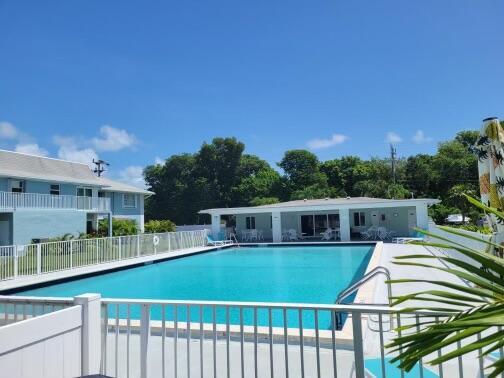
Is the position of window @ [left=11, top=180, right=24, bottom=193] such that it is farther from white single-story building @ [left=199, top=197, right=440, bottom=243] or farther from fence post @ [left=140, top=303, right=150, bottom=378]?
fence post @ [left=140, top=303, right=150, bottom=378]

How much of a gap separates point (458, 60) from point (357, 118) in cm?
1632

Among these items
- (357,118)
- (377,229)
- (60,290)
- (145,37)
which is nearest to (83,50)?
(145,37)

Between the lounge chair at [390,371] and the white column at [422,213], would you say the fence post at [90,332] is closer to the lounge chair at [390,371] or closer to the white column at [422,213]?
the lounge chair at [390,371]

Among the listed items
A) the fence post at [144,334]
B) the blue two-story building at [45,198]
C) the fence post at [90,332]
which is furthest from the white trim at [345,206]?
the fence post at [90,332]

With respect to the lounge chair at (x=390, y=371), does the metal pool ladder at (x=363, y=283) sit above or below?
above

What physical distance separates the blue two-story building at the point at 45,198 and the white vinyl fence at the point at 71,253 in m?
8.27

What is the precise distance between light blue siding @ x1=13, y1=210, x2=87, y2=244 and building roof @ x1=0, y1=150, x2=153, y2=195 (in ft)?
6.62

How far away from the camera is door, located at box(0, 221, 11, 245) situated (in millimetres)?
20984

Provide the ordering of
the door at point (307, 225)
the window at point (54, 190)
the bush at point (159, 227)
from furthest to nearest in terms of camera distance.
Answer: the door at point (307, 225)
the bush at point (159, 227)
the window at point (54, 190)

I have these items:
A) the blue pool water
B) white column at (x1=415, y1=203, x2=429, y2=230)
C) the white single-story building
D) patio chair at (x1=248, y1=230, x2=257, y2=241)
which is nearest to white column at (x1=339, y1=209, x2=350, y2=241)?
the white single-story building

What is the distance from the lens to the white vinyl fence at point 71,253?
11.5 metres

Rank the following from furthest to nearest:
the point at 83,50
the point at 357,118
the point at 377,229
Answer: the point at 357,118 → the point at 377,229 → the point at 83,50

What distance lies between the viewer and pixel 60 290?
11.2m

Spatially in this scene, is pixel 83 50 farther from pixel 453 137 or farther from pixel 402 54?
pixel 453 137
